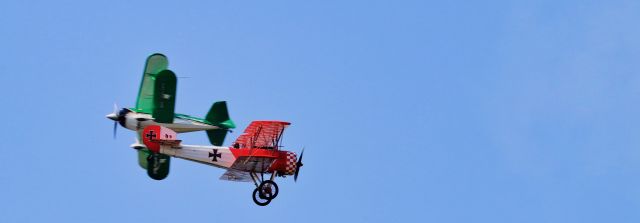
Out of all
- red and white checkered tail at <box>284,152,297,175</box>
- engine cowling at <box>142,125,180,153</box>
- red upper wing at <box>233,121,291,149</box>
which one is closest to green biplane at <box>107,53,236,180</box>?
engine cowling at <box>142,125,180,153</box>

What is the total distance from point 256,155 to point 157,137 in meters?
3.19

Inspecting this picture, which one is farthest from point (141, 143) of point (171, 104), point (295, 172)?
point (295, 172)

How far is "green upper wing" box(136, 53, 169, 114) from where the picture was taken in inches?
2152

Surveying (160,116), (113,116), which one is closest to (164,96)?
(160,116)

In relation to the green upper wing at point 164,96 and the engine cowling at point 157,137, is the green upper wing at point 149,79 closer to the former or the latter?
the green upper wing at point 164,96

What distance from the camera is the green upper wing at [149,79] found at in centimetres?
5466

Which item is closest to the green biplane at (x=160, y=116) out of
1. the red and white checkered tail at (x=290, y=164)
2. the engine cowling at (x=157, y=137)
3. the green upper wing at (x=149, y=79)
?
the green upper wing at (x=149, y=79)

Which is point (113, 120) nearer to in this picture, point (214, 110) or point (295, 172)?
point (214, 110)

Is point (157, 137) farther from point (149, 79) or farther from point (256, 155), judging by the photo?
point (149, 79)

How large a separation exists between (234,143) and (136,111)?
5427mm

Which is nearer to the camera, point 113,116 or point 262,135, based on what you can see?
point 262,135

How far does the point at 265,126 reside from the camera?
161 ft

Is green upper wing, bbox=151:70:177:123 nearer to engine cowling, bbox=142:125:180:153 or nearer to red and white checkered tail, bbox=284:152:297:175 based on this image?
→ engine cowling, bbox=142:125:180:153

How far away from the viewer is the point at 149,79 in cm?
5525
